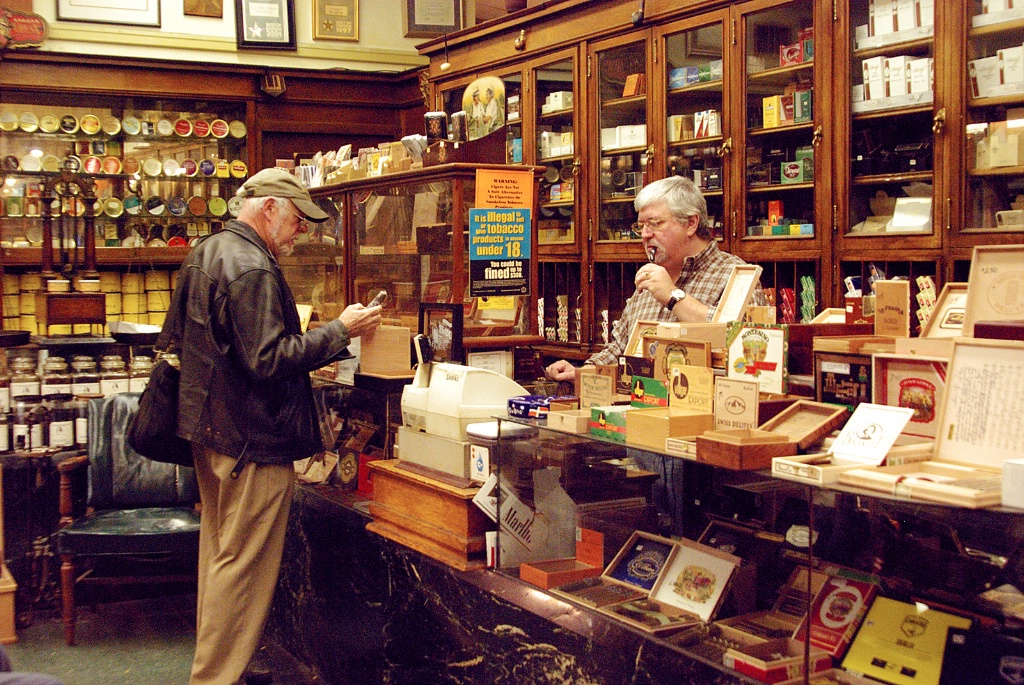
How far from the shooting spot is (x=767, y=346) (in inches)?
81.0

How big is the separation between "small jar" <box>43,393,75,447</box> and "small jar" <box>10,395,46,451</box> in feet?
0.10

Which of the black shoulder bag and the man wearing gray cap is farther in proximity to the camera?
the black shoulder bag

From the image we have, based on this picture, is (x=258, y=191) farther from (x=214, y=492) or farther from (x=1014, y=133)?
(x=1014, y=133)

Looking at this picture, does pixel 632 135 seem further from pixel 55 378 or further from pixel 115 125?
pixel 115 125

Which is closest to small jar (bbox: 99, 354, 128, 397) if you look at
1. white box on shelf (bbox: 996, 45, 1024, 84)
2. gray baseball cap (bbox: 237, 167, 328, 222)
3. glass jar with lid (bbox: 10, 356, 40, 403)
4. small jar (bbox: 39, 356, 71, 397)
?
small jar (bbox: 39, 356, 71, 397)

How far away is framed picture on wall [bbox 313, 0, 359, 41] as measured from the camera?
24.6 ft

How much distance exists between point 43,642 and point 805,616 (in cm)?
345

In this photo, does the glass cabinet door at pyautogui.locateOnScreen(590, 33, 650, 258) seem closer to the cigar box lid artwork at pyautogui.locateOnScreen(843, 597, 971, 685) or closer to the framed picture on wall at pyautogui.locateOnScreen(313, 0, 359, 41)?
the framed picture on wall at pyautogui.locateOnScreen(313, 0, 359, 41)

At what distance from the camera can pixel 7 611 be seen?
3934 millimetres

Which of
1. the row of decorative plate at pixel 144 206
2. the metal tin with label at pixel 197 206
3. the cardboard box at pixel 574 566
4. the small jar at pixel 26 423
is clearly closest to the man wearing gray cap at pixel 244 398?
the cardboard box at pixel 574 566

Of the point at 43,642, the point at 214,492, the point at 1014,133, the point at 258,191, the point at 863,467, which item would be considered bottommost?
the point at 43,642

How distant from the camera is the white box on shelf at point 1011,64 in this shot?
3686 mm

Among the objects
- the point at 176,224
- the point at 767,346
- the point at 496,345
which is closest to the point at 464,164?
the point at 496,345

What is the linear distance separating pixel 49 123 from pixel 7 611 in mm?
3993
